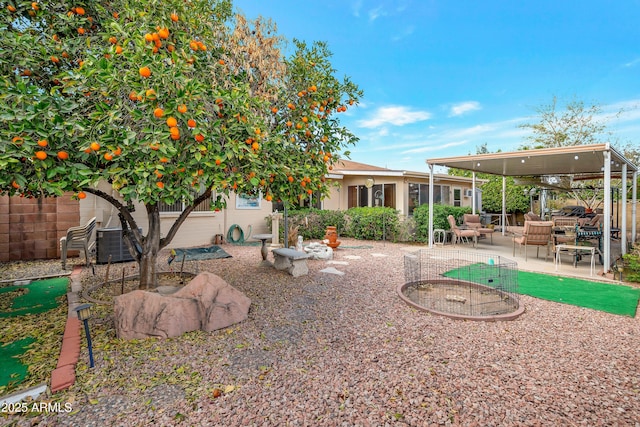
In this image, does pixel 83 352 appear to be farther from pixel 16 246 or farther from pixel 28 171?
pixel 16 246

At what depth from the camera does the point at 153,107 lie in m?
2.77

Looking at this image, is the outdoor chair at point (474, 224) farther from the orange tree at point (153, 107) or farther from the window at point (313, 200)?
the orange tree at point (153, 107)

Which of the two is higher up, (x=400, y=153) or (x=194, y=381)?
(x=400, y=153)

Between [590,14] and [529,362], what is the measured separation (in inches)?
560

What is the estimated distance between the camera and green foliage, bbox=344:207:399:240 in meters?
11.1

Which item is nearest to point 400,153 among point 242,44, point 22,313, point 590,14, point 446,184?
point 446,184

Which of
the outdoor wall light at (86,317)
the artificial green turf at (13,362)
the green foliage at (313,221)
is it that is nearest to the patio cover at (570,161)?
the green foliage at (313,221)

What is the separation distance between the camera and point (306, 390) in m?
2.40

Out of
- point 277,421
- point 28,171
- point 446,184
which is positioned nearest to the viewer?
point 277,421

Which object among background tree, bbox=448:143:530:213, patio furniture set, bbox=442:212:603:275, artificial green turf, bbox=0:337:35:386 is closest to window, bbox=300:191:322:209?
artificial green turf, bbox=0:337:35:386

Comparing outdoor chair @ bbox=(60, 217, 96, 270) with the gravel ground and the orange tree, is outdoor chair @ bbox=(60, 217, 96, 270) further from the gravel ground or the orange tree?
the gravel ground

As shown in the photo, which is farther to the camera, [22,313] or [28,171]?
[22,313]

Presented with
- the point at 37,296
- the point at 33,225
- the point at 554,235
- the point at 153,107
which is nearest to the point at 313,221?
the point at 554,235

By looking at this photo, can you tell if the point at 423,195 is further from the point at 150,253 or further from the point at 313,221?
the point at 150,253
